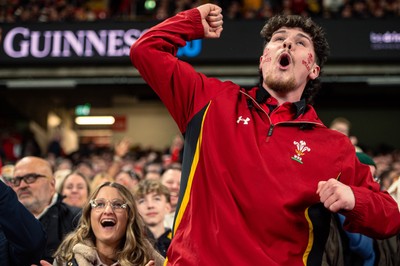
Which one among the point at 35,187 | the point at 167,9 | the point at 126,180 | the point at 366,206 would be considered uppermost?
the point at 366,206

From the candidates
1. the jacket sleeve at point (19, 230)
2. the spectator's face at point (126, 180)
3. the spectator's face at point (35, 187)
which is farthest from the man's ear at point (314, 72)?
the spectator's face at point (126, 180)

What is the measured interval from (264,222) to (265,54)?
0.84m

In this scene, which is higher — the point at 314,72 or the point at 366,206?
the point at 314,72

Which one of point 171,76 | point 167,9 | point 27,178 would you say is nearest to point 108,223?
point 27,178

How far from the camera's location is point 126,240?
4.77 meters

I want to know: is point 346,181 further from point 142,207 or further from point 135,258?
point 142,207

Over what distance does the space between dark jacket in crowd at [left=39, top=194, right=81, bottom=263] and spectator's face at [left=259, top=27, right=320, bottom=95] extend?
2.54 m

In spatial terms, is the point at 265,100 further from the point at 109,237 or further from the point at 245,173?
the point at 109,237

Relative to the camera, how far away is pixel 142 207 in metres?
6.47

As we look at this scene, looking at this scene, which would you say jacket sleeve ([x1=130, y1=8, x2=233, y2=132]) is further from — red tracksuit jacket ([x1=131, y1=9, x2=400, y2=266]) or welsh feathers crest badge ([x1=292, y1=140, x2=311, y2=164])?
welsh feathers crest badge ([x1=292, y1=140, x2=311, y2=164])

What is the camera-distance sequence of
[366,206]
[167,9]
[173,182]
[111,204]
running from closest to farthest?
[366,206] < [111,204] < [173,182] < [167,9]

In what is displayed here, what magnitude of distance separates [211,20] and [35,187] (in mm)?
→ 2851

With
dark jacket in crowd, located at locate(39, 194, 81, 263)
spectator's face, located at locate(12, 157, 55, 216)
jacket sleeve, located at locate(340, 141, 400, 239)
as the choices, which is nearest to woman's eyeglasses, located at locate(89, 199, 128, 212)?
dark jacket in crowd, located at locate(39, 194, 81, 263)

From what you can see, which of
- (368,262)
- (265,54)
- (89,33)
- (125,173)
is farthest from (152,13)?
(265,54)
